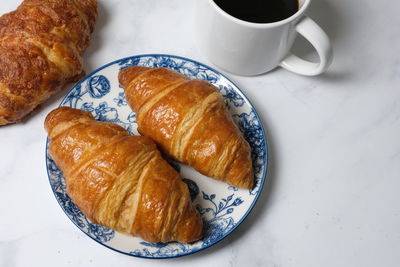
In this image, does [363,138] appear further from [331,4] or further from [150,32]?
[150,32]

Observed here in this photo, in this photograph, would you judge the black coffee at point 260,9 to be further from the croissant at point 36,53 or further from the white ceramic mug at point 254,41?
the croissant at point 36,53

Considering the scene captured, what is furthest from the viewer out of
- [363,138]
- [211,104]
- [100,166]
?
[363,138]

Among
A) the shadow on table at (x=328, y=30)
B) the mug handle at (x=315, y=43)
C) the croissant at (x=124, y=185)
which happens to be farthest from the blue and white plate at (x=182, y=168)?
the shadow on table at (x=328, y=30)

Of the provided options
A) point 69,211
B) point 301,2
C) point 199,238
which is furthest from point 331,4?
point 69,211

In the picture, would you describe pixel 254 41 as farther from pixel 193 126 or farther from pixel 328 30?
pixel 328 30

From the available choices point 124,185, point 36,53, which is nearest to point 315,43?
point 124,185

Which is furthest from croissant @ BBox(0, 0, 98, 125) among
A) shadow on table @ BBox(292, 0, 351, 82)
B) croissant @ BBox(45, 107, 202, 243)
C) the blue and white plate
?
shadow on table @ BBox(292, 0, 351, 82)

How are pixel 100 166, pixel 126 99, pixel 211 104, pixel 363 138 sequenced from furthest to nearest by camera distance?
pixel 363 138 < pixel 126 99 < pixel 211 104 < pixel 100 166
